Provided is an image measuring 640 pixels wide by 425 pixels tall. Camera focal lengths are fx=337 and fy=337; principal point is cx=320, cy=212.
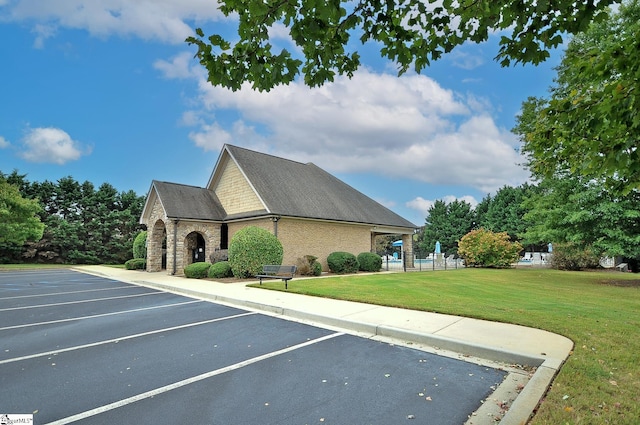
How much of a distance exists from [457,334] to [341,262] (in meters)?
15.5

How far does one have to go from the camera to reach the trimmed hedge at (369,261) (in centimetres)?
2369

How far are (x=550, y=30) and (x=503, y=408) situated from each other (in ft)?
14.5

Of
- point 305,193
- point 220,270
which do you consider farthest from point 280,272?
point 305,193

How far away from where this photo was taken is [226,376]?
452 cm

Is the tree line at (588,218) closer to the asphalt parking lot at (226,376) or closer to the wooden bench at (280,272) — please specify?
the wooden bench at (280,272)

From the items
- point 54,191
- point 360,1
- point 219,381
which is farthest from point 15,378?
point 54,191

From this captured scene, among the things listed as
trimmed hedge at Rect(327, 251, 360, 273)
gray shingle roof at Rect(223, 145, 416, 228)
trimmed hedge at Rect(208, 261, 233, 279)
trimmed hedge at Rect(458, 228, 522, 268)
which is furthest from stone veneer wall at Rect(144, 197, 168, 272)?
trimmed hedge at Rect(458, 228, 522, 268)

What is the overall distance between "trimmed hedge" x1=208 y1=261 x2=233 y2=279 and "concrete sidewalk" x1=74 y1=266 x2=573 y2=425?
8029 mm

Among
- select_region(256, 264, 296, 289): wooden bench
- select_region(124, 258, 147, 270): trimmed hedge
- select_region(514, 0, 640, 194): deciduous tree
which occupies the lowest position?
select_region(124, 258, 147, 270): trimmed hedge

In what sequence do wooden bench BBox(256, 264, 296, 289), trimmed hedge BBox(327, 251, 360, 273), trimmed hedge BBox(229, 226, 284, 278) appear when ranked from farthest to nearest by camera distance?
trimmed hedge BBox(327, 251, 360, 273) < trimmed hedge BBox(229, 226, 284, 278) < wooden bench BBox(256, 264, 296, 289)

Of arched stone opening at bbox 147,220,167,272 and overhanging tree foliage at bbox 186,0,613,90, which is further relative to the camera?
arched stone opening at bbox 147,220,167,272

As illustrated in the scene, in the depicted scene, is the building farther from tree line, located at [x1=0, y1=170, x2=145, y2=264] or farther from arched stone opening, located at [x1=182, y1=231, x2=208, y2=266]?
tree line, located at [x1=0, y1=170, x2=145, y2=264]

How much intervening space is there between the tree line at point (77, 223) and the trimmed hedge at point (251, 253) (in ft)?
108

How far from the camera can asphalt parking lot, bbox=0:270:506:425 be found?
3.55m
